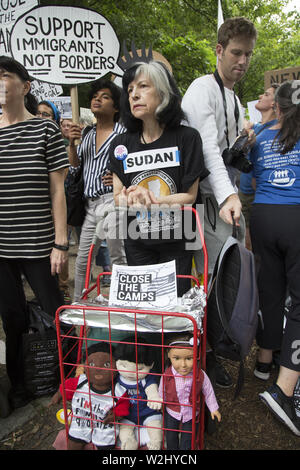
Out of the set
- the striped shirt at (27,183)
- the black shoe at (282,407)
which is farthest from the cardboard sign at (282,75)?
the black shoe at (282,407)

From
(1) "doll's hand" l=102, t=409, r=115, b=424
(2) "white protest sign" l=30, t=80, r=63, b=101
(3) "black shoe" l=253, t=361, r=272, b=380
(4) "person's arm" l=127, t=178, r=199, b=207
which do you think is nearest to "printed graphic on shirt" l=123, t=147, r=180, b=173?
(4) "person's arm" l=127, t=178, r=199, b=207

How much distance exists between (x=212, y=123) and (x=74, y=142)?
4.49 feet

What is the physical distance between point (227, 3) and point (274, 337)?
11.1 metres

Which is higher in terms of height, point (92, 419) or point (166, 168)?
point (166, 168)

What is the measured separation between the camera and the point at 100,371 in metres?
1.46

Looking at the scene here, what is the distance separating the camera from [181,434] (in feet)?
4.81

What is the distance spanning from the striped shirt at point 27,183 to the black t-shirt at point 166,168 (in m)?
0.48

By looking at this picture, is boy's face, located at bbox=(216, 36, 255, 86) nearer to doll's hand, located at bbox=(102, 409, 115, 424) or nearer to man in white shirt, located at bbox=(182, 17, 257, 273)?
man in white shirt, located at bbox=(182, 17, 257, 273)

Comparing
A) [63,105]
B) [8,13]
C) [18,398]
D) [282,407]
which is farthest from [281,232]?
[63,105]

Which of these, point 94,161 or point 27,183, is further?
point 94,161

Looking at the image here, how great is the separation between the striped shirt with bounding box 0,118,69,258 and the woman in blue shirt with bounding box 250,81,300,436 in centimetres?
131

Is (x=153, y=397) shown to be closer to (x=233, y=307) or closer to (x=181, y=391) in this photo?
(x=181, y=391)

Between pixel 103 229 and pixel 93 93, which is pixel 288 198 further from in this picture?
pixel 93 93

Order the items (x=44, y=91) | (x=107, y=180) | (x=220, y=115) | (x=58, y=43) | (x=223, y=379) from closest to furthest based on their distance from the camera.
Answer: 1. (x=220, y=115)
2. (x=223, y=379)
3. (x=107, y=180)
4. (x=58, y=43)
5. (x=44, y=91)
